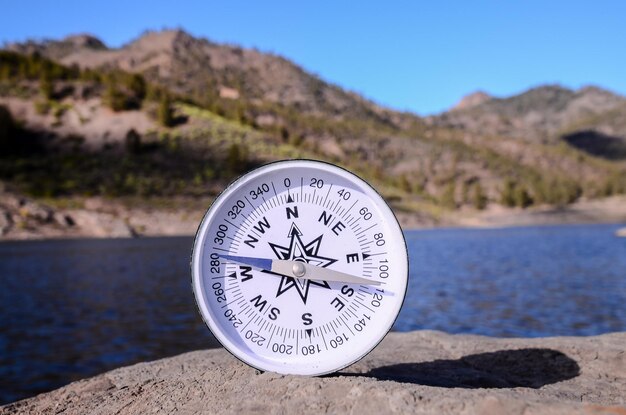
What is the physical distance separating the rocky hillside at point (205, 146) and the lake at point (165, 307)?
3673 cm

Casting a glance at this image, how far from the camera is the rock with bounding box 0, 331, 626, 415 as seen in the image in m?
2.95

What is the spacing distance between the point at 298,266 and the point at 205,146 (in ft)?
229

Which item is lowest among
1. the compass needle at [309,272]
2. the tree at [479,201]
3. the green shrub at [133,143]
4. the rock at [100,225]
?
the rock at [100,225]

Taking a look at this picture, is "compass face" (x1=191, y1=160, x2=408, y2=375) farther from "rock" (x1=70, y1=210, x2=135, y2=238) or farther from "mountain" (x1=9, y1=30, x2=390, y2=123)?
"mountain" (x1=9, y1=30, x2=390, y2=123)

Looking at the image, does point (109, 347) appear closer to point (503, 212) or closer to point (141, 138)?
point (141, 138)

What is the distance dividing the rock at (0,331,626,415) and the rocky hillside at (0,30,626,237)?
5293cm

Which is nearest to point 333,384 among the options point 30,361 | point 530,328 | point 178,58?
point 30,361

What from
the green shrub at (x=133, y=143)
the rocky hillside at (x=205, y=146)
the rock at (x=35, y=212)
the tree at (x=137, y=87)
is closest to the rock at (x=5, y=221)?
the rock at (x=35, y=212)

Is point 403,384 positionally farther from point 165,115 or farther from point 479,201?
point 479,201

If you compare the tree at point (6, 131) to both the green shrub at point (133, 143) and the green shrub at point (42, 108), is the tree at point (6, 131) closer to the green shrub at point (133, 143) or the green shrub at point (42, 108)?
the green shrub at point (42, 108)

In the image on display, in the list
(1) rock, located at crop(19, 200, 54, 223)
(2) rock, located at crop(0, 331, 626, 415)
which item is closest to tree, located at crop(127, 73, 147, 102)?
(1) rock, located at crop(19, 200, 54, 223)

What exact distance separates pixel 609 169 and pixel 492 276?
12545 cm

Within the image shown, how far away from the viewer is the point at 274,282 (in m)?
3.77

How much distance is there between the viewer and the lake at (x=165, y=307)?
940cm
